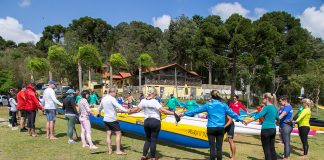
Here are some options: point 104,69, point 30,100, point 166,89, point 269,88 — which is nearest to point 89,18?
point 104,69

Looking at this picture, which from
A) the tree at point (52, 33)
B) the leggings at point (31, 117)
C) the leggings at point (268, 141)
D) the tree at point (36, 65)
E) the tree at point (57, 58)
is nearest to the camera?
the leggings at point (268, 141)

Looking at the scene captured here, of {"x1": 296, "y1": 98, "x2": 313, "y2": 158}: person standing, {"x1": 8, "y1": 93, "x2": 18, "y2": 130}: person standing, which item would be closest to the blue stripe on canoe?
{"x1": 296, "y1": 98, "x2": 313, "y2": 158}: person standing

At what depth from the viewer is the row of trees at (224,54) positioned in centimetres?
3428

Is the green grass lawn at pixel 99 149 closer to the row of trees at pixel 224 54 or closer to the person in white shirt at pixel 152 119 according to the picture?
A: the person in white shirt at pixel 152 119

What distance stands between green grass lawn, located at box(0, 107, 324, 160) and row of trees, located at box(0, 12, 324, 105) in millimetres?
24172

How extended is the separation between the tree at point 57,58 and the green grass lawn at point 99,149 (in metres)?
34.5

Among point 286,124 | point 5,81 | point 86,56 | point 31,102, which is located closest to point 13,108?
point 31,102

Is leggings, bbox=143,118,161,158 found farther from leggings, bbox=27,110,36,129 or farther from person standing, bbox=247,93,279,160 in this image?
leggings, bbox=27,110,36,129

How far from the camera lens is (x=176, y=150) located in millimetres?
8109

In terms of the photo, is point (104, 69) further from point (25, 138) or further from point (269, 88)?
point (25, 138)

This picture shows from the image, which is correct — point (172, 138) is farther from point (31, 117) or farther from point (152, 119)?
point (31, 117)

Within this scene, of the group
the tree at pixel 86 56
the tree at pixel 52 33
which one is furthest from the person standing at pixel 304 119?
the tree at pixel 52 33

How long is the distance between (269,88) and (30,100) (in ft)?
134

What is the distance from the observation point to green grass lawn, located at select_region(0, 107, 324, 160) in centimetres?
713
